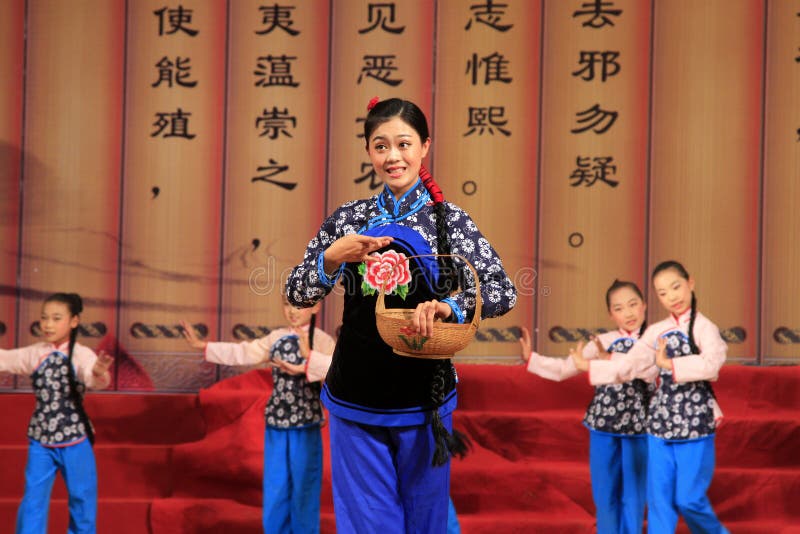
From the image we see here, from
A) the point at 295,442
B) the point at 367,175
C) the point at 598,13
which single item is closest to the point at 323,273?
the point at 295,442

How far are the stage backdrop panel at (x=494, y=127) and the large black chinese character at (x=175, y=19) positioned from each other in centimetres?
112

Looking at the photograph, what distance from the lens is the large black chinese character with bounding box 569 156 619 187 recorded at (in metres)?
3.92

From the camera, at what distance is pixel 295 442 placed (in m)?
3.42

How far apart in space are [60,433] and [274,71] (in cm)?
178

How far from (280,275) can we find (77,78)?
4.19 ft

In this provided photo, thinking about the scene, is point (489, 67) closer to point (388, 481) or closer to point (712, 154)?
point (712, 154)

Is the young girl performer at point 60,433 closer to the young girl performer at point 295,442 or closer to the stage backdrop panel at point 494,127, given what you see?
the young girl performer at point 295,442

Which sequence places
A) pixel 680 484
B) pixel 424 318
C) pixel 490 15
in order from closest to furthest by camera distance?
pixel 424 318 < pixel 680 484 < pixel 490 15

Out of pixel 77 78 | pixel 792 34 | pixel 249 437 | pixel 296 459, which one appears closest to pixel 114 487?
pixel 249 437

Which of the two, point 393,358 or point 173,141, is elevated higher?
point 173,141

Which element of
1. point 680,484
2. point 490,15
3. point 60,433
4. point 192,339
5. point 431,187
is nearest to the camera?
point 431,187

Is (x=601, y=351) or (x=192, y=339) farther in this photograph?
(x=192, y=339)

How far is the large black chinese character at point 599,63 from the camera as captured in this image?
12.9 ft

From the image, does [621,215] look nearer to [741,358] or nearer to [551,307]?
[551,307]
